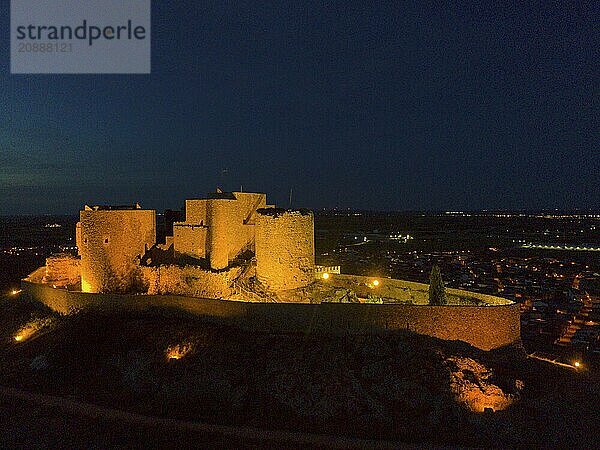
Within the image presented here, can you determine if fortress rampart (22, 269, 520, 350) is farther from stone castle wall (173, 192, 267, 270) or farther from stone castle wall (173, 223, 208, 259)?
stone castle wall (173, 223, 208, 259)

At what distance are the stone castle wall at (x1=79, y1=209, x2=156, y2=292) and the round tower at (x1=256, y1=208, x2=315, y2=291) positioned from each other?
6532 millimetres

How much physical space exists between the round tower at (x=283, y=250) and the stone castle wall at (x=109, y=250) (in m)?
6.53

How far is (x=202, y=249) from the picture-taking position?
21.6 meters

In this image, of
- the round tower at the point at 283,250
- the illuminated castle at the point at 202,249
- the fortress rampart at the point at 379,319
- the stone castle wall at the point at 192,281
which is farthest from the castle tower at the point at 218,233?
the fortress rampart at the point at 379,319

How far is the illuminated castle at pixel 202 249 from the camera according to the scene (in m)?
20.3

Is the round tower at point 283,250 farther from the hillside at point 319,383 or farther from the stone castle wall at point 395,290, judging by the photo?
the hillside at point 319,383

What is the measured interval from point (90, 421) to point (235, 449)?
16.5 ft

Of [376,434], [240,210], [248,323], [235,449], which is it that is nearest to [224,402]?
[235,449]

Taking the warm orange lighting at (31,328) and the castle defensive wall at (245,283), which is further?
the warm orange lighting at (31,328)

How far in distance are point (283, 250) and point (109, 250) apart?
8307 mm

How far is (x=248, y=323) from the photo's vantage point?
58.6ft

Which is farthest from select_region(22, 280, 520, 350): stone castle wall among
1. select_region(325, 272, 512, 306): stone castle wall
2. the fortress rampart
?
select_region(325, 272, 512, 306): stone castle wall

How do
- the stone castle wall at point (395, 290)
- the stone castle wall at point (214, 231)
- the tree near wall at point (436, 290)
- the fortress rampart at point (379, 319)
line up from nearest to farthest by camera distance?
the fortress rampart at point (379, 319) < the tree near wall at point (436, 290) < the stone castle wall at point (395, 290) < the stone castle wall at point (214, 231)

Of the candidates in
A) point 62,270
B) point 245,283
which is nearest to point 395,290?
point 245,283
